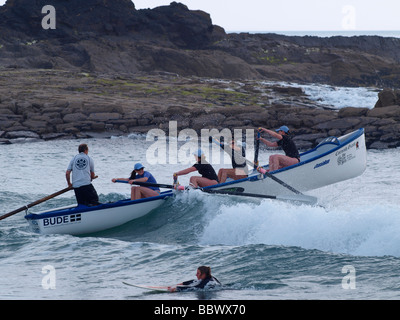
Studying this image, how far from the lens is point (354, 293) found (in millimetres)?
8836

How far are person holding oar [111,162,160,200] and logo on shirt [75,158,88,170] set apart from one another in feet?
3.62

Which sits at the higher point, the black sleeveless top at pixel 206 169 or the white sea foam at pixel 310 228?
the black sleeveless top at pixel 206 169

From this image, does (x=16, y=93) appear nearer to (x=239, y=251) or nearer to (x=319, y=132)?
(x=319, y=132)

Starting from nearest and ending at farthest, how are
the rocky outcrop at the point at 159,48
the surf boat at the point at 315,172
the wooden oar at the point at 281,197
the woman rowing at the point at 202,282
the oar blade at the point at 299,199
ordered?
the woman rowing at the point at 202,282 < the wooden oar at the point at 281,197 < the oar blade at the point at 299,199 < the surf boat at the point at 315,172 < the rocky outcrop at the point at 159,48

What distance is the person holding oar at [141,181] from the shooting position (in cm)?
1442

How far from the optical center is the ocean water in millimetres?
9398

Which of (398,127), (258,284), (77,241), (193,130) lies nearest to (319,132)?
(398,127)

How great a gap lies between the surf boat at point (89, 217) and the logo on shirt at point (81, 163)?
119cm

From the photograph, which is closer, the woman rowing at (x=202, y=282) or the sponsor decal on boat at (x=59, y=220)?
the woman rowing at (x=202, y=282)
